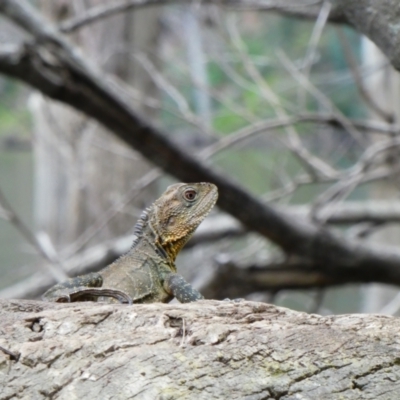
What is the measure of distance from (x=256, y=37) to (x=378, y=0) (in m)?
25.3

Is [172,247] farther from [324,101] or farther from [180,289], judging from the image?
[324,101]

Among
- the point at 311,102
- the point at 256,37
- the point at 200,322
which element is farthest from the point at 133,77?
the point at 256,37

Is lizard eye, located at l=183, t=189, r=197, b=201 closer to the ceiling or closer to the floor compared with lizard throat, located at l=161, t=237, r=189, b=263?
closer to the ceiling

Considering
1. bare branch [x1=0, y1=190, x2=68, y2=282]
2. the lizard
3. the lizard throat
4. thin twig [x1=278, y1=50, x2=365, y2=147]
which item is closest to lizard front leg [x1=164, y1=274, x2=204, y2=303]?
the lizard

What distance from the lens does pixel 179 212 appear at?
14.9 feet

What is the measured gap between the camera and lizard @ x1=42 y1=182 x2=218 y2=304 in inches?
136

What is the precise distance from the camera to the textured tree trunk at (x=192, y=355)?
8.03ft

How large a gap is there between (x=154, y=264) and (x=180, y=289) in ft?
1.24

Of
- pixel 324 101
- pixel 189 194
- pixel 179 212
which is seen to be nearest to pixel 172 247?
pixel 179 212

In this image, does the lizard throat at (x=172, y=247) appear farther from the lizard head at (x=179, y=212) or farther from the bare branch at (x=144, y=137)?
the bare branch at (x=144, y=137)

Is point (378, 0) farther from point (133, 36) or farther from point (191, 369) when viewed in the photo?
point (133, 36)

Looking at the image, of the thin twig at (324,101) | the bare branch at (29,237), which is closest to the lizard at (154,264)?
the bare branch at (29,237)

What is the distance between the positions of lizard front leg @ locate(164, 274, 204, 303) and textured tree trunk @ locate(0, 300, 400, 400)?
3.28 feet

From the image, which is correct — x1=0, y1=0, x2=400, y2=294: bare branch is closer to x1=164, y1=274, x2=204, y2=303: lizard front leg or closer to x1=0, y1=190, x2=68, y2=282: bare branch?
x1=0, y1=190, x2=68, y2=282: bare branch
